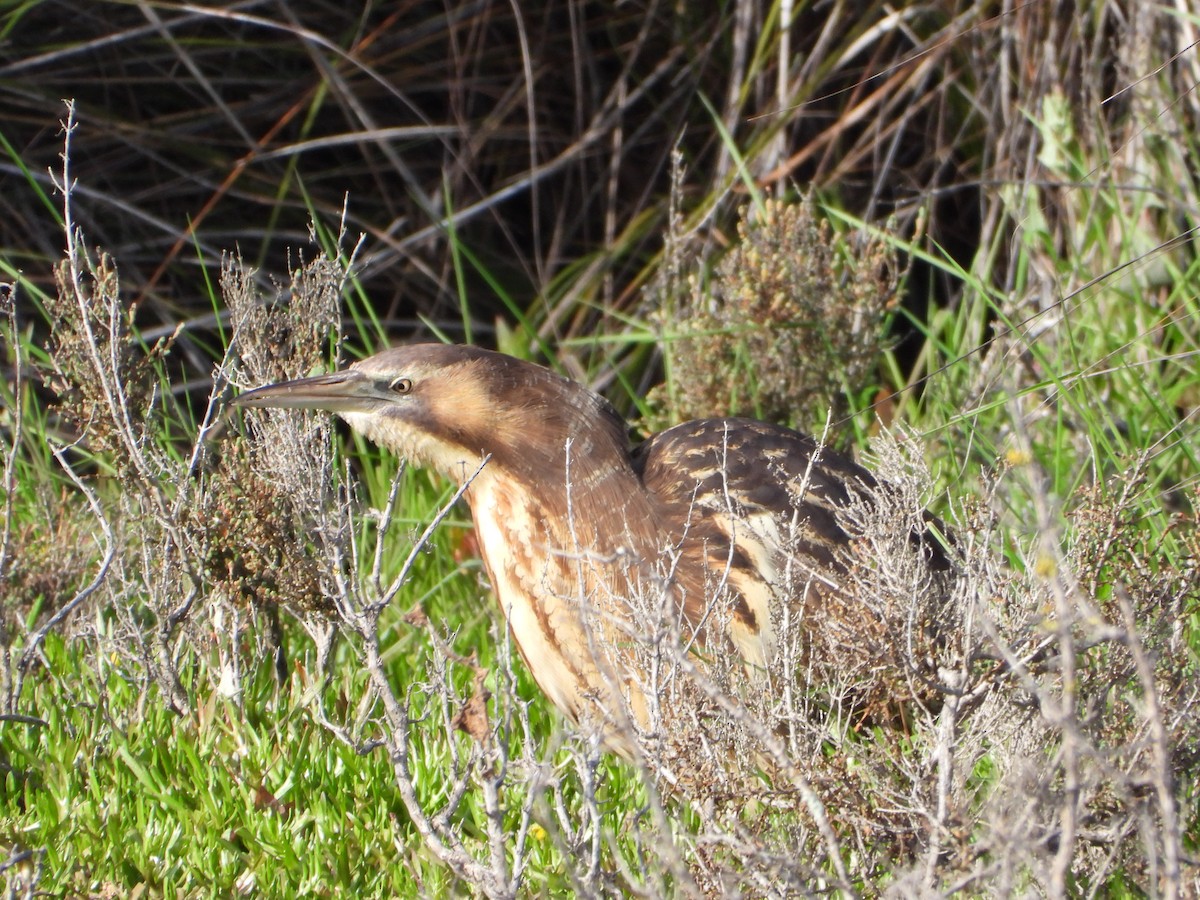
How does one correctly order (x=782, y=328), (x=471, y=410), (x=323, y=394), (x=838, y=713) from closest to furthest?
(x=838, y=713) → (x=323, y=394) → (x=471, y=410) → (x=782, y=328)

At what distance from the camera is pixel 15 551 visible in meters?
2.91

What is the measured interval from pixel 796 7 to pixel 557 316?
1066 millimetres

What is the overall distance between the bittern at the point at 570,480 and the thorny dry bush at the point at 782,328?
0.76m

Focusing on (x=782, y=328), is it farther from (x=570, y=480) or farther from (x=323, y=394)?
(x=323, y=394)

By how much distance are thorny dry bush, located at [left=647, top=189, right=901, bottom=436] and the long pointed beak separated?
1.00 m

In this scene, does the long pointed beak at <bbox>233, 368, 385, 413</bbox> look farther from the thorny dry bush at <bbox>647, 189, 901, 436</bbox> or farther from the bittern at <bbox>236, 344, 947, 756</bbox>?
the thorny dry bush at <bbox>647, 189, 901, 436</bbox>

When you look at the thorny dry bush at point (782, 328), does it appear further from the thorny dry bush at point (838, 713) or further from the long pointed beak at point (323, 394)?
the thorny dry bush at point (838, 713)

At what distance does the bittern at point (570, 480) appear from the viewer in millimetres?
2533

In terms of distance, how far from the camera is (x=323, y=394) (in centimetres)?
264

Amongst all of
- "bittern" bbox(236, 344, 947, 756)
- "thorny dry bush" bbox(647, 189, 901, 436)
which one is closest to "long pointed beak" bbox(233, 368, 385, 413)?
"bittern" bbox(236, 344, 947, 756)

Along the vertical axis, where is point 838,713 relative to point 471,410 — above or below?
below

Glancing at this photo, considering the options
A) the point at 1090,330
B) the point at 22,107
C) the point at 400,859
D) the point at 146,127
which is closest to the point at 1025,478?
the point at 1090,330

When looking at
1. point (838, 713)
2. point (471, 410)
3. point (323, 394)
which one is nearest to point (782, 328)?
point (471, 410)

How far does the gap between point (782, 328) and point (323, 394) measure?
1293 mm
